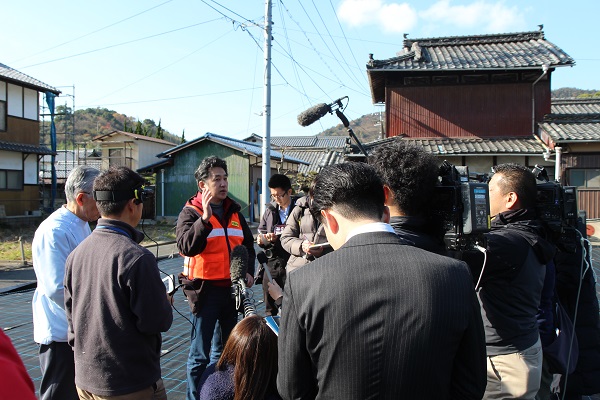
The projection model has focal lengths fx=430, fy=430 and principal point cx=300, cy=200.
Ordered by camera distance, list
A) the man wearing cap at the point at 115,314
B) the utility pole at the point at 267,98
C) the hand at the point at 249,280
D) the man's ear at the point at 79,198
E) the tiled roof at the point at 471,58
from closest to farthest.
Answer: the man wearing cap at the point at 115,314
the man's ear at the point at 79,198
the hand at the point at 249,280
the utility pole at the point at 267,98
the tiled roof at the point at 471,58

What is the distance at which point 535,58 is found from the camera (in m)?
12.0

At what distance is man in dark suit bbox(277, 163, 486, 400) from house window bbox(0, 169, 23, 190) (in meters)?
20.5

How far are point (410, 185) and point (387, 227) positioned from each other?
49 centimetres

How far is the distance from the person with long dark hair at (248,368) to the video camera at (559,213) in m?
1.89

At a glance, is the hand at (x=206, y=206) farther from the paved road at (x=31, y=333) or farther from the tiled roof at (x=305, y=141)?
the tiled roof at (x=305, y=141)

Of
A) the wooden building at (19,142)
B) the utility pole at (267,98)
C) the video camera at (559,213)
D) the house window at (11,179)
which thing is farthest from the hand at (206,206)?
the house window at (11,179)

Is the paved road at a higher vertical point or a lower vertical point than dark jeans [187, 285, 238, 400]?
lower

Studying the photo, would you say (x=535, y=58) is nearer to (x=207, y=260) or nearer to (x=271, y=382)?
(x=207, y=260)

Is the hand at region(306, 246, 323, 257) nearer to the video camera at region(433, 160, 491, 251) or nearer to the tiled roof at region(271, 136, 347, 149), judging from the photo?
the video camera at region(433, 160, 491, 251)

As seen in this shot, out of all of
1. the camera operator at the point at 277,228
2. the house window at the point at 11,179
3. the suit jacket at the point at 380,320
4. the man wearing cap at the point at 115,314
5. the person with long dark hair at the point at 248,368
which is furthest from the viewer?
the house window at the point at 11,179

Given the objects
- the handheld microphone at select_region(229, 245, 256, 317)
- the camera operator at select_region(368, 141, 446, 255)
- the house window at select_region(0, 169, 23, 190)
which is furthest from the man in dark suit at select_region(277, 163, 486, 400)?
the house window at select_region(0, 169, 23, 190)

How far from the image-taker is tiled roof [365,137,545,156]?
11.1 meters

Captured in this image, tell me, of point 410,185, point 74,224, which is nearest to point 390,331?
point 410,185

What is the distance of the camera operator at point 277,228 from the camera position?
472 centimetres
